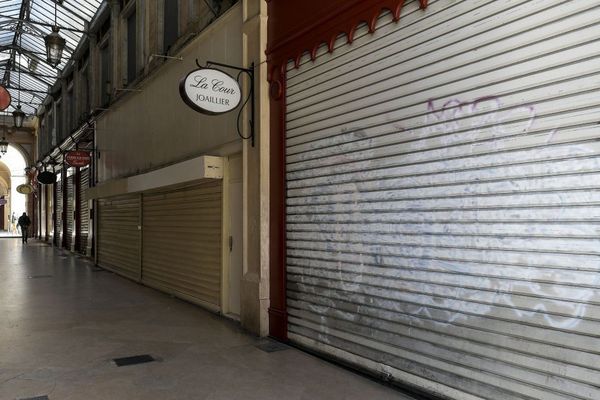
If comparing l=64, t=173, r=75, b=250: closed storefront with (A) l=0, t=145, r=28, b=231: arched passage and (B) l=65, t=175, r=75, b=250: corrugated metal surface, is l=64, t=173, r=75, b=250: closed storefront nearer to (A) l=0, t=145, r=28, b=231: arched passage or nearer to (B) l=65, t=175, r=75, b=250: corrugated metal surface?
(B) l=65, t=175, r=75, b=250: corrugated metal surface

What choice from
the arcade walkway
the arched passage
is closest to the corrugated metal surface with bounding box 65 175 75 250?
the arcade walkway

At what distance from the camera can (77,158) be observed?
16953mm

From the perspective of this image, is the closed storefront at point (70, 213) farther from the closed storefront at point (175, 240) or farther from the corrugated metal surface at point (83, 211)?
the closed storefront at point (175, 240)

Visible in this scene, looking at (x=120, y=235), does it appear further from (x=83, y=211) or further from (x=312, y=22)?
(x=312, y=22)

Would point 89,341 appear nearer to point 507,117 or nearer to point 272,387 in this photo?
point 272,387

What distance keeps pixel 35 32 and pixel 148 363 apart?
2190 cm

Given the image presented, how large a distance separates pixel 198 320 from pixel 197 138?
3.43 meters

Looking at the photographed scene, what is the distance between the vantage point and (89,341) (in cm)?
617

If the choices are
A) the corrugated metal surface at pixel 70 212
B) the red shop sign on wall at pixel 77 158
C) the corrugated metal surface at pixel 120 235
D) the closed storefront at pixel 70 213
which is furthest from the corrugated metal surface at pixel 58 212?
the corrugated metal surface at pixel 120 235

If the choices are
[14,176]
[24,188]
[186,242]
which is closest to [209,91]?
[186,242]

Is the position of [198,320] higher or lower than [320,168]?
lower

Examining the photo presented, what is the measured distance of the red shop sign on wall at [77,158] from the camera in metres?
16.9

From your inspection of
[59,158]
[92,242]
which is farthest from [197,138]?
[59,158]

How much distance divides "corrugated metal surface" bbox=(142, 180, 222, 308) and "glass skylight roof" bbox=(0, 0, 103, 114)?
6.53 m
